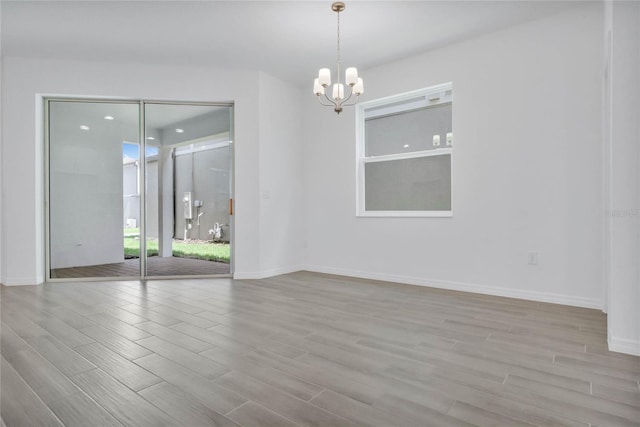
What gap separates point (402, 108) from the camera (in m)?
4.68

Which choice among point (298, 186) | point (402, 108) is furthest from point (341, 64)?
point (298, 186)

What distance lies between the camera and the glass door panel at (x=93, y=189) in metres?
4.76

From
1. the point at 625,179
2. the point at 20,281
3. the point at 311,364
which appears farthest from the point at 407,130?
the point at 20,281

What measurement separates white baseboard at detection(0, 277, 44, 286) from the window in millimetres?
4288

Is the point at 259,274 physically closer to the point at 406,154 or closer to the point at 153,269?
the point at 153,269

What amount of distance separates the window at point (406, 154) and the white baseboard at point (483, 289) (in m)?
0.82

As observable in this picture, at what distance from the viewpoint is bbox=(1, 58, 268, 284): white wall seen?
446 cm

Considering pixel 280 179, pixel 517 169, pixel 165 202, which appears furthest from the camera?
pixel 280 179

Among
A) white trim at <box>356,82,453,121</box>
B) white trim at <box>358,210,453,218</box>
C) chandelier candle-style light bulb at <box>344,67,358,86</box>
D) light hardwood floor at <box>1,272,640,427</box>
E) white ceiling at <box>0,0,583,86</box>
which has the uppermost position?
white ceiling at <box>0,0,583,86</box>

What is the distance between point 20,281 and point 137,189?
177cm

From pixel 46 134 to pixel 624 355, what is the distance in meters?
6.34

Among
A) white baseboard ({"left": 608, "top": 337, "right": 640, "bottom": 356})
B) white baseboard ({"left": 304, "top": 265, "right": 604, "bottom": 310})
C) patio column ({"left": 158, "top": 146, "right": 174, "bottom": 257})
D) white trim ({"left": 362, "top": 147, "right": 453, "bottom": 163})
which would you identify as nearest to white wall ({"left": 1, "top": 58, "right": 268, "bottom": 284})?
patio column ({"left": 158, "top": 146, "right": 174, "bottom": 257})

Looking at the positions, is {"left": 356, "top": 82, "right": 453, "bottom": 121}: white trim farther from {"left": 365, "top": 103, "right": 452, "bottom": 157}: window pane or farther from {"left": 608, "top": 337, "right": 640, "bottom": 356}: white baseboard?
{"left": 608, "top": 337, "right": 640, "bottom": 356}: white baseboard

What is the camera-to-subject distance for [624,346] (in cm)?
225
